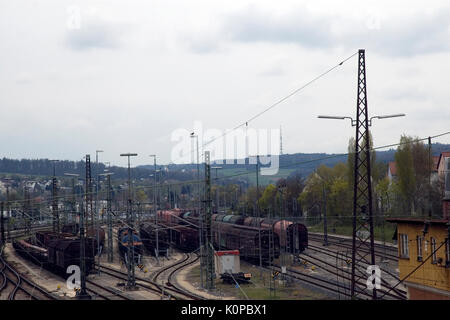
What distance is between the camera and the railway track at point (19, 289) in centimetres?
2433

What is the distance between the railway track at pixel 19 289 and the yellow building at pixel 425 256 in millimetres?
14409

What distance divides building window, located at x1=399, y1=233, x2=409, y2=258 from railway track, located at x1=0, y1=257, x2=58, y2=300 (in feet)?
46.8

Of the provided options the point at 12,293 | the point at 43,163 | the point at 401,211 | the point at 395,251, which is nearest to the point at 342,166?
the point at 401,211

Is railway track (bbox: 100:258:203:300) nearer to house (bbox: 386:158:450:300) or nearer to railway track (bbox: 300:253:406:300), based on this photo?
railway track (bbox: 300:253:406:300)

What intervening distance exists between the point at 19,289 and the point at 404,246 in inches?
718

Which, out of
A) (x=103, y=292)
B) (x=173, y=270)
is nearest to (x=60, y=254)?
(x=103, y=292)

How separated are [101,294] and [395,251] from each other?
59.5 feet

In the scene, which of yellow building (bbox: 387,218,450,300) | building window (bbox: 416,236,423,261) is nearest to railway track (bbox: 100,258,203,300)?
yellow building (bbox: 387,218,450,300)

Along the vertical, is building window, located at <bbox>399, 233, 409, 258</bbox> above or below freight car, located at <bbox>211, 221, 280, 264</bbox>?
above

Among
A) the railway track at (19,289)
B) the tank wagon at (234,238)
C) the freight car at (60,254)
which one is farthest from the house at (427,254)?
the freight car at (60,254)

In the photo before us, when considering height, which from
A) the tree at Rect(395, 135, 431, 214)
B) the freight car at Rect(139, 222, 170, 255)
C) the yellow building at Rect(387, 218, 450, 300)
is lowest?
the freight car at Rect(139, 222, 170, 255)

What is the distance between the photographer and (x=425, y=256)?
711 inches

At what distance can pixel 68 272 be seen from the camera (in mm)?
30156

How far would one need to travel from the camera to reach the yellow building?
16906 mm
